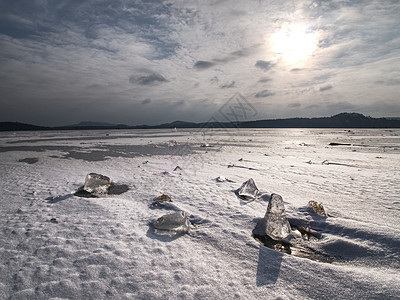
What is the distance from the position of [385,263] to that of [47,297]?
4044mm

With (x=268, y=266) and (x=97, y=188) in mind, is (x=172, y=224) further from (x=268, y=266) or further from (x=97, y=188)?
(x=97, y=188)

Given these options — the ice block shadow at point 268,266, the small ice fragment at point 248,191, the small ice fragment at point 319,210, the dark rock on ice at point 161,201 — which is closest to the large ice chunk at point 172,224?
the dark rock on ice at point 161,201

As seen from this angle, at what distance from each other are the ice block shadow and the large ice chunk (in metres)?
1.28

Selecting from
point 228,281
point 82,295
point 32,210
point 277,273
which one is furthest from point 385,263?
point 32,210

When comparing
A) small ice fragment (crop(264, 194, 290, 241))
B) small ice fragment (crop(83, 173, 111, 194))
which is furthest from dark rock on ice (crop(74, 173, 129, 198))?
small ice fragment (crop(264, 194, 290, 241))

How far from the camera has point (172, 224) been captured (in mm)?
3381

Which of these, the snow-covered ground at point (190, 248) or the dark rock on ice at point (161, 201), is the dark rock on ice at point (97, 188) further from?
the dark rock on ice at point (161, 201)

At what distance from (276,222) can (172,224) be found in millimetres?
1786

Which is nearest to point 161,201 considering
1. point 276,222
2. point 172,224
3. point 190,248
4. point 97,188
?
point 172,224

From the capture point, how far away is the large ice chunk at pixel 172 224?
10.8 ft

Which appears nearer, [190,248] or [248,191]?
[190,248]

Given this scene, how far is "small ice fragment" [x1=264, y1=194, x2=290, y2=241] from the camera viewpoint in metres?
3.24

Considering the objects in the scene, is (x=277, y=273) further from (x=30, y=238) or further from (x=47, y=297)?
(x=30, y=238)

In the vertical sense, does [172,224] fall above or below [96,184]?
below
